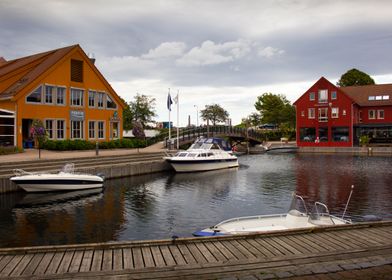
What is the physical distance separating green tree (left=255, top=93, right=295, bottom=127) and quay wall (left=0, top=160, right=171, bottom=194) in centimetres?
6031

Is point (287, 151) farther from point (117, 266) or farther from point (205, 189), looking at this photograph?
point (117, 266)

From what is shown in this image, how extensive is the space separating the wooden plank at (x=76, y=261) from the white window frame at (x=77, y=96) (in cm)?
3639

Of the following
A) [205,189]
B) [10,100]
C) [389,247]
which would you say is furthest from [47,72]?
[389,247]

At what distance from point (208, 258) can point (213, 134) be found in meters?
53.5

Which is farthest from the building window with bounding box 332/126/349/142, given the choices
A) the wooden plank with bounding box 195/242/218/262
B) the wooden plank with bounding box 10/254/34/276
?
the wooden plank with bounding box 10/254/34/276

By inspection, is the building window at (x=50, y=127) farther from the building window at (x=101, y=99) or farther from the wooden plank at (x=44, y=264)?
the wooden plank at (x=44, y=264)

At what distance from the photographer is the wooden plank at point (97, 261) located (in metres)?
8.35

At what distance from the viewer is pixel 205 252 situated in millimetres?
9367

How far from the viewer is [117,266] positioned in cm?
843

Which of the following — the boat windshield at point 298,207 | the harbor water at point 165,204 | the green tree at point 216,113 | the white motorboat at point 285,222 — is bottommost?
Answer: the harbor water at point 165,204

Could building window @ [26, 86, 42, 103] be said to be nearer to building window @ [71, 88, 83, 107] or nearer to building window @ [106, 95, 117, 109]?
building window @ [71, 88, 83, 107]

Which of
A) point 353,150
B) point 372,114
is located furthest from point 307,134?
point 372,114

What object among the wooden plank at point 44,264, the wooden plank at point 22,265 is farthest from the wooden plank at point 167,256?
the wooden plank at point 22,265

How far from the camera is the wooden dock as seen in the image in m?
8.05
